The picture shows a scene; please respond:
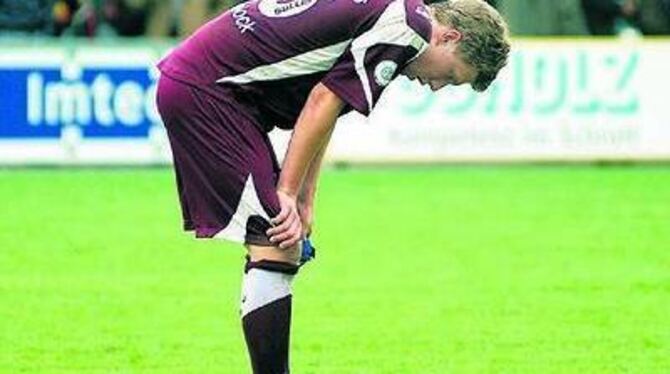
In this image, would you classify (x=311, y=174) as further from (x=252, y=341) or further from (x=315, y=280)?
(x=315, y=280)

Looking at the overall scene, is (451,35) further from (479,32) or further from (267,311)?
(267,311)

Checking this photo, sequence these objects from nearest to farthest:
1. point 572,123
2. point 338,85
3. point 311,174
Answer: point 338,85, point 311,174, point 572,123

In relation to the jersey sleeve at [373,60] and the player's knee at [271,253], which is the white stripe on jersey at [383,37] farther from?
the player's knee at [271,253]

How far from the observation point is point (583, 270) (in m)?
13.5

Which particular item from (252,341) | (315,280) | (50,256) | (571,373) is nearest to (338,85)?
(252,341)

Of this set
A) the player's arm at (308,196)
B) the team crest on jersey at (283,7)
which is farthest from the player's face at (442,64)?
the player's arm at (308,196)

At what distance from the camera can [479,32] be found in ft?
24.0

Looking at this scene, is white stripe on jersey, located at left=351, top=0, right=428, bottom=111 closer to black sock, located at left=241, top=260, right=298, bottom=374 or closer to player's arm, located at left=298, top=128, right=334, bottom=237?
player's arm, located at left=298, top=128, right=334, bottom=237

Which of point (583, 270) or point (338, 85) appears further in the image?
point (583, 270)

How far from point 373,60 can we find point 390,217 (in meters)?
9.93

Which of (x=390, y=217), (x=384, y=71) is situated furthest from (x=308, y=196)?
(x=390, y=217)

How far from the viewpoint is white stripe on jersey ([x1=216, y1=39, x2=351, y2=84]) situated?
7.31 metres

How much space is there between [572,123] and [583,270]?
29.3 feet

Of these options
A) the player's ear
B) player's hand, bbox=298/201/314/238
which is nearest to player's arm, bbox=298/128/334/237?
player's hand, bbox=298/201/314/238
